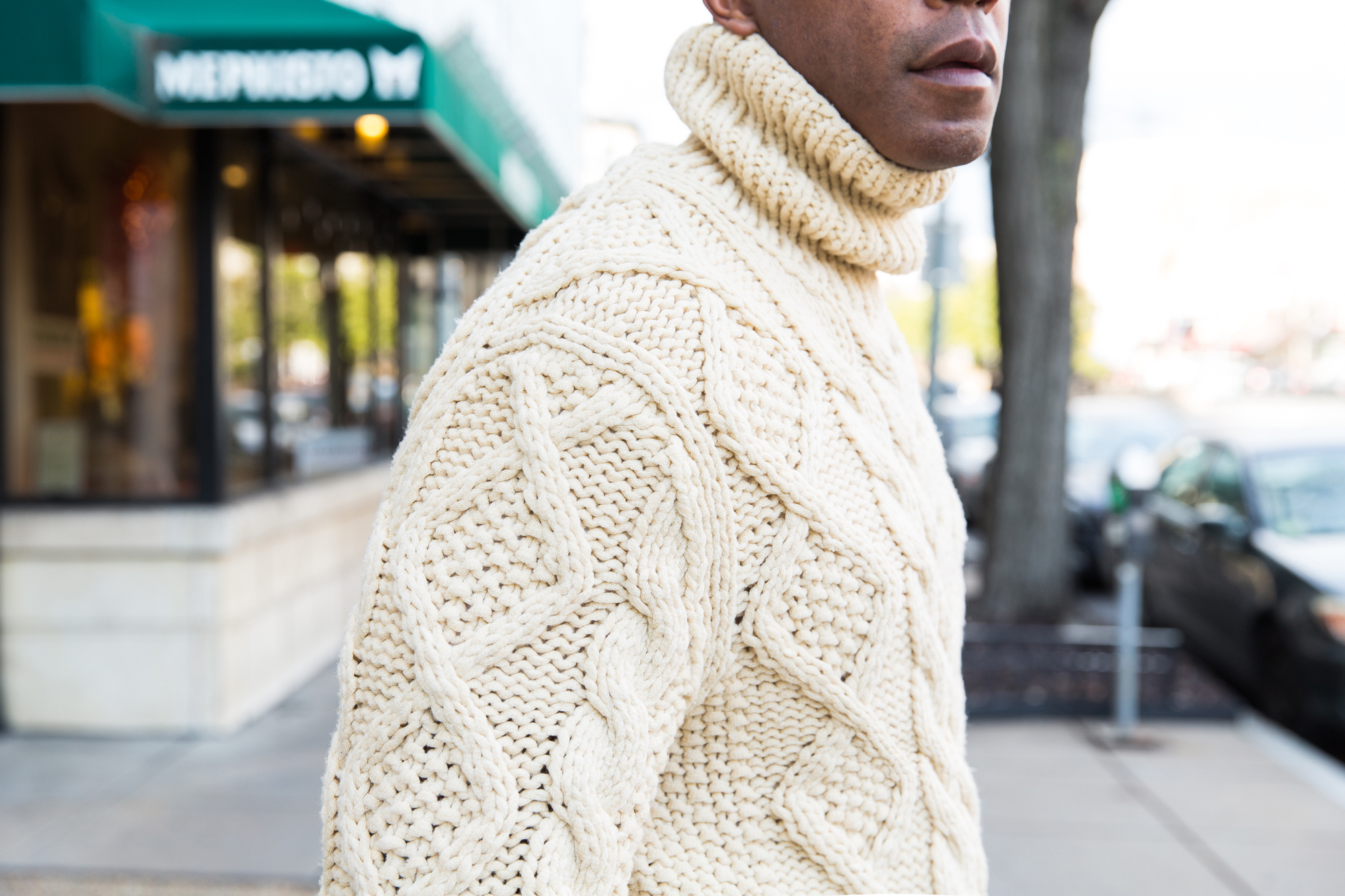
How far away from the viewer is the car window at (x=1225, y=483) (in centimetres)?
733

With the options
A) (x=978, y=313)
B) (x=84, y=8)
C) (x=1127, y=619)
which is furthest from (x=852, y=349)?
(x=978, y=313)

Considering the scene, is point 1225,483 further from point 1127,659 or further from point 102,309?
point 102,309

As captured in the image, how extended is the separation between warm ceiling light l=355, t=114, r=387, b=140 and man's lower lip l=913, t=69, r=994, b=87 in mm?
4768

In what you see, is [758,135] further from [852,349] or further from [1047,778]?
[1047,778]

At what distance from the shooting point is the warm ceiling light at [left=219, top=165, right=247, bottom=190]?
223 inches

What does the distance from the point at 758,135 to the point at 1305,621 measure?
6.02 metres

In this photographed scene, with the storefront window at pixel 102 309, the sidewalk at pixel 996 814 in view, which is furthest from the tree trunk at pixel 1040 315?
the storefront window at pixel 102 309

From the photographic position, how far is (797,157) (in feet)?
3.75

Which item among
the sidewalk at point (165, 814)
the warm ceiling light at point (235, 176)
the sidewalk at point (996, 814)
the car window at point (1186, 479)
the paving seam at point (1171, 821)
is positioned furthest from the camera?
the car window at point (1186, 479)

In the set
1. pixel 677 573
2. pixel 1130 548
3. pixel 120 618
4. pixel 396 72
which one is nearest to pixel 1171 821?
pixel 1130 548

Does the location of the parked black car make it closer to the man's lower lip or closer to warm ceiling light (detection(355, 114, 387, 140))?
warm ceiling light (detection(355, 114, 387, 140))

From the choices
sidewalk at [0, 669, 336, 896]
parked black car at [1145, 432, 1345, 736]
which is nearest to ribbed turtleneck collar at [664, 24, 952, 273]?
sidewalk at [0, 669, 336, 896]

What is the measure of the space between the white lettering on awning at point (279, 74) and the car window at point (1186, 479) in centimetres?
612

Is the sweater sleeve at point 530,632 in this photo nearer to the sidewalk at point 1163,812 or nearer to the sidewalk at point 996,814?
the sidewalk at point 996,814
